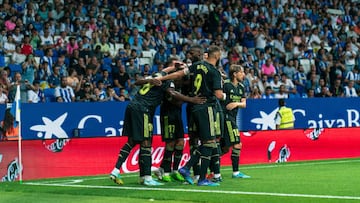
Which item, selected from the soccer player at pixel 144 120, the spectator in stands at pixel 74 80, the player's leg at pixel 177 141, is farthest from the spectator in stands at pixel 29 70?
the soccer player at pixel 144 120

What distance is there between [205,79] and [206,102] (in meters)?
0.40

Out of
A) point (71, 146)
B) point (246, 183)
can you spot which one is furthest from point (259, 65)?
point (246, 183)

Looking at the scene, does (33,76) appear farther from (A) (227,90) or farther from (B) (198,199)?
(B) (198,199)

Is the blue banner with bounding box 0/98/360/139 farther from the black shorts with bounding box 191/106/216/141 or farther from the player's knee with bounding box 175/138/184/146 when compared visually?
the black shorts with bounding box 191/106/216/141

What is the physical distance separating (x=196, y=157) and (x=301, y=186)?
1913 millimetres

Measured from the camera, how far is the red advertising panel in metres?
17.1

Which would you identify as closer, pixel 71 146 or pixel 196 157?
pixel 196 157

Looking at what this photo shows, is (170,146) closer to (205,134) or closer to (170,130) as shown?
(170,130)

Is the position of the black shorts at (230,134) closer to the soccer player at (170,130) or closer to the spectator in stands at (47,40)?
the soccer player at (170,130)

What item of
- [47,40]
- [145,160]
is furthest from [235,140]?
[47,40]

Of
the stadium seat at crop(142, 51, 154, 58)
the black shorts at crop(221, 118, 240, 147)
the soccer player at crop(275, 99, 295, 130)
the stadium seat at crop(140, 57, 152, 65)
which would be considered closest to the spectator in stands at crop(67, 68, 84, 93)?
the stadium seat at crop(140, 57, 152, 65)

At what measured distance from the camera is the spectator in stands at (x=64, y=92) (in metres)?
24.1

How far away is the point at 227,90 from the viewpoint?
1628cm

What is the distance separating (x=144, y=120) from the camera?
14570 millimetres
